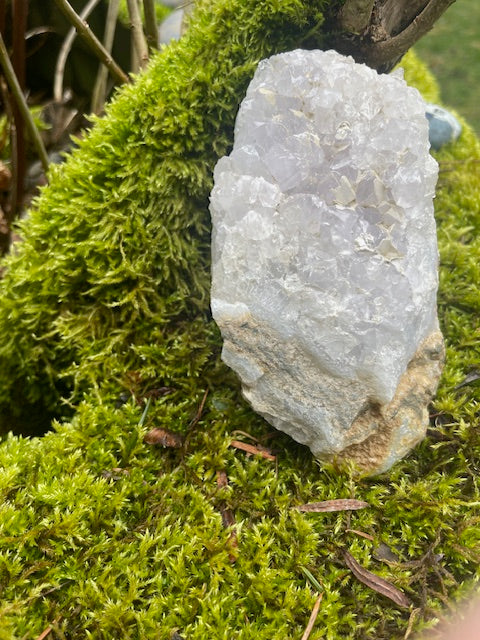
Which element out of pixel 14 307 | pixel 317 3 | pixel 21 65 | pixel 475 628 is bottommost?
pixel 14 307

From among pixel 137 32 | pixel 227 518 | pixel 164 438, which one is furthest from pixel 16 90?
pixel 227 518

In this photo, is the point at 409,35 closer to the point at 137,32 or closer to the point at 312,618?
the point at 137,32

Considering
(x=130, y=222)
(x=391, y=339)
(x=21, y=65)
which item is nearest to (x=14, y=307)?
(x=130, y=222)

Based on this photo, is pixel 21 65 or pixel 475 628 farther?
pixel 21 65

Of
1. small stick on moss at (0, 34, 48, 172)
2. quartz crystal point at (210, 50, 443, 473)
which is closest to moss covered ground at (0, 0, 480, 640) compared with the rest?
quartz crystal point at (210, 50, 443, 473)

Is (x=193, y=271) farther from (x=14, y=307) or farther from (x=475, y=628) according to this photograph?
(x=475, y=628)

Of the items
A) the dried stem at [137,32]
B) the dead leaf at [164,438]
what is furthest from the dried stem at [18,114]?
the dead leaf at [164,438]

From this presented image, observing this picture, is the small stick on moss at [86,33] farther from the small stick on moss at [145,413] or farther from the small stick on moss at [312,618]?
the small stick on moss at [312,618]
